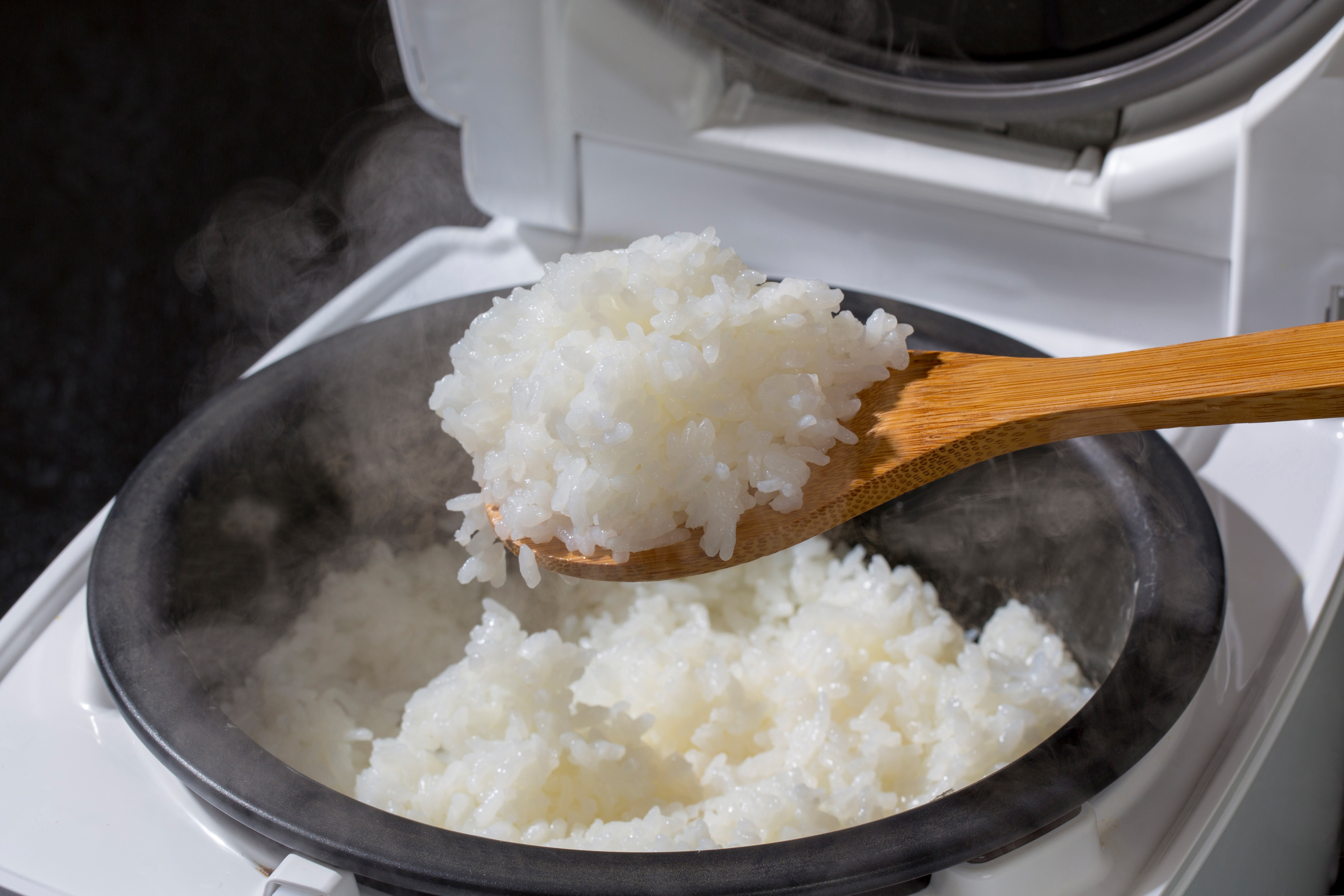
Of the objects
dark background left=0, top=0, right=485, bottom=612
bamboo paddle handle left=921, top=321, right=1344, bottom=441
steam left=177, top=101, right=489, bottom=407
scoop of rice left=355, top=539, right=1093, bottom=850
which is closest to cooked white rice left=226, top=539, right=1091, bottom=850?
scoop of rice left=355, top=539, right=1093, bottom=850

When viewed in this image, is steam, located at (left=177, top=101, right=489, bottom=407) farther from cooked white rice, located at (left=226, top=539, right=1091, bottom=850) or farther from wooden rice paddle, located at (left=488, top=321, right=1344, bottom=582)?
wooden rice paddle, located at (left=488, top=321, right=1344, bottom=582)

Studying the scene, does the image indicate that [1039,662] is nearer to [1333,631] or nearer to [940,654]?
[940,654]

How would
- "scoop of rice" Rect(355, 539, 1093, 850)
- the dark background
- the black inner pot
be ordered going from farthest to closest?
1. the dark background
2. "scoop of rice" Rect(355, 539, 1093, 850)
3. the black inner pot

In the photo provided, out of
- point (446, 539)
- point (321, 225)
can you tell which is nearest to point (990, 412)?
point (446, 539)

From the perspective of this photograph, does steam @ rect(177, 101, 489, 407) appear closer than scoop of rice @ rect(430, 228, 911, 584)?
No

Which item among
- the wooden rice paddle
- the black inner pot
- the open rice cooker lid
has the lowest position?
the black inner pot

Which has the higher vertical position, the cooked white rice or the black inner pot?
the black inner pot

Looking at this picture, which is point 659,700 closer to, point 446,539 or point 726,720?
point 726,720

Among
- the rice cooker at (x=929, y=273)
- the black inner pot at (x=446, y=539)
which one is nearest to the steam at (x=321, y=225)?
the rice cooker at (x=929, y=273)
